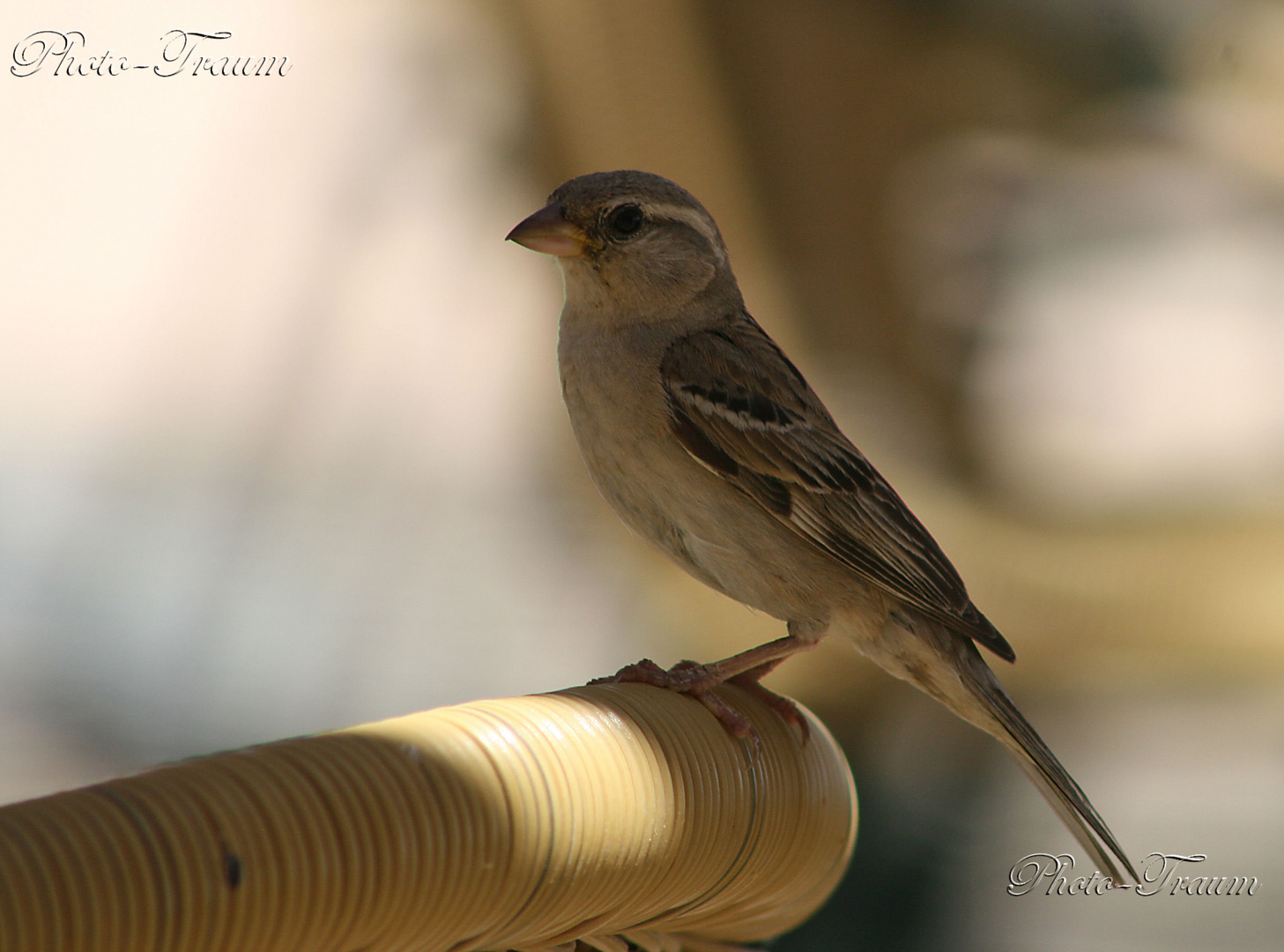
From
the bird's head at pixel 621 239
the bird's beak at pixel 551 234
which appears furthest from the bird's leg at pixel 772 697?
the bird's beak at pixel 551 234

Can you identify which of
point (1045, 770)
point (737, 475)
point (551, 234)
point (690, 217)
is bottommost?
point (1045, 770)

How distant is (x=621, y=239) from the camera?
220 centimetres

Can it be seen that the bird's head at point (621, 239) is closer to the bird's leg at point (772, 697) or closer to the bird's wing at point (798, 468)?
the bird's wing at point (798, 468)

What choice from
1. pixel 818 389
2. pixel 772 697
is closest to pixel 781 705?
pixel 772 697

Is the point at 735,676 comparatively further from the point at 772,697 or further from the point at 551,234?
the point at 551,234

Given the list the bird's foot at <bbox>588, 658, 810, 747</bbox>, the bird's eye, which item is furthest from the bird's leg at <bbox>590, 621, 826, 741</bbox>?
the bird's eye

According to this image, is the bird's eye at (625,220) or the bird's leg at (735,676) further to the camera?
the bird's eye at (625,220)

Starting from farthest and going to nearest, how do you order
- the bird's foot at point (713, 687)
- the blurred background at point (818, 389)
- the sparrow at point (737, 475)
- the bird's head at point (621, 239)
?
the blurred background at point (818, 389), the bird's head at point (621, 239), the sparrow at point (737, 475), the bird's foot at point (713, 687)

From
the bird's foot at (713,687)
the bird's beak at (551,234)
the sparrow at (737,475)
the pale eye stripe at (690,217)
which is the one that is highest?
the pale eye stripe at (690,217)

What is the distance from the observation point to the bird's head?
2139mm

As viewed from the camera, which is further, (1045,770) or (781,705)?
(1045,770)

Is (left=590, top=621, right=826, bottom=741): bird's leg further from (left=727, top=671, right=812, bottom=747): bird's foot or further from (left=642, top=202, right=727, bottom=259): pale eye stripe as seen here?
(left=642, top=202, right=727, bottom=259): pale eye stripe

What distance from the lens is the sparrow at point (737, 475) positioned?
2.03m

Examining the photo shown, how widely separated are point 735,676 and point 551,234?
2.84 feet
